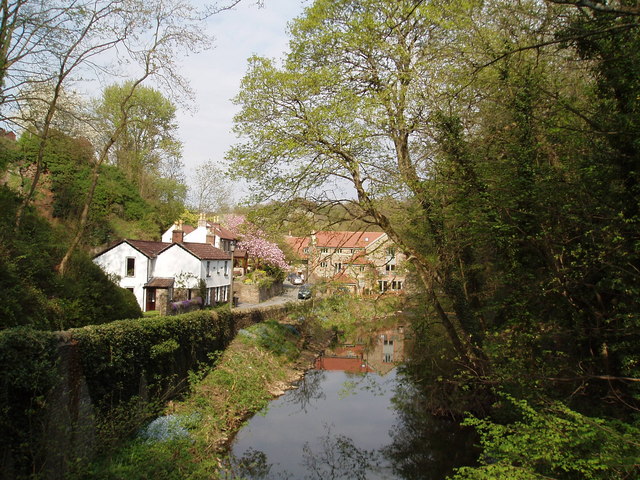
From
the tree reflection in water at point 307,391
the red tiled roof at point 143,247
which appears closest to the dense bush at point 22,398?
the tree reflection in water at point 307,391

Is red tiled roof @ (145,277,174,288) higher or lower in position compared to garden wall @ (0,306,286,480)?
higher

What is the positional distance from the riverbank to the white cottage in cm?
851

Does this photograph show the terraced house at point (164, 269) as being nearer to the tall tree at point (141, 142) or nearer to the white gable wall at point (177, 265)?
the white gable wall at point (177, 265)

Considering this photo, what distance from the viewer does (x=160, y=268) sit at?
33.1m

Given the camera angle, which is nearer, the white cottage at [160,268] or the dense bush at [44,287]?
the dense bush at [44,287]

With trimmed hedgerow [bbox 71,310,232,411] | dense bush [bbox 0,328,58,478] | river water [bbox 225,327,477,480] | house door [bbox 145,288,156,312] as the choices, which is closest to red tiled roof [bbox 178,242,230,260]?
house door [bbox 145,288,156,312]

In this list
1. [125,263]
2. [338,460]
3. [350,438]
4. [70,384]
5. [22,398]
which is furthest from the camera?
[125,263]

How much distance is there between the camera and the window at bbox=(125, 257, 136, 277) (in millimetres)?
31828

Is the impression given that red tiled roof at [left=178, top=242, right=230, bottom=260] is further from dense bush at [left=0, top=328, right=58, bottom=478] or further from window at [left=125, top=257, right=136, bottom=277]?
dense bush at [left=0, top=328, right=58, bottom=478]

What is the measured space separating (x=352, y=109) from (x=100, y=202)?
28.8 meters

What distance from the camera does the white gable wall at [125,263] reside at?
31.7 m

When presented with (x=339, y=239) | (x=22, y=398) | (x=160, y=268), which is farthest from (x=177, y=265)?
(x=22, y=398)

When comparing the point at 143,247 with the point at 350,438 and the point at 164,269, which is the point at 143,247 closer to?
the point at 164,269

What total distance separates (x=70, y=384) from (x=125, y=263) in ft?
76.6
